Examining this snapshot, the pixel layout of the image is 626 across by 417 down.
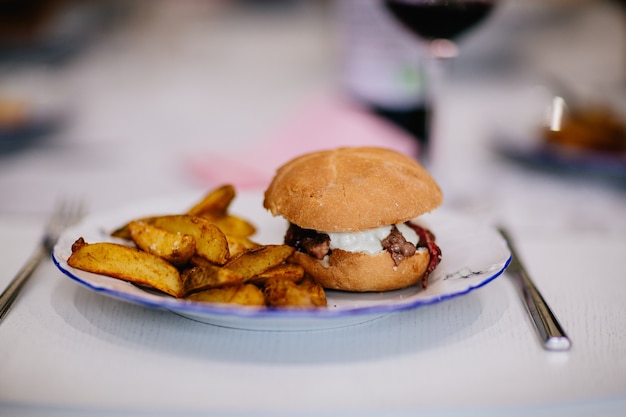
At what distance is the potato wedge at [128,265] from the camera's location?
107 cm

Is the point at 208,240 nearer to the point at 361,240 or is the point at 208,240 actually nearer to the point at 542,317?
the point at 361,240

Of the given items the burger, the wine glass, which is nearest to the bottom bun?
the burger

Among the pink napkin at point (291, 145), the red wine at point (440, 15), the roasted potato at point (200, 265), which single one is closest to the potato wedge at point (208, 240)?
the roasted potato at point (200, 265)

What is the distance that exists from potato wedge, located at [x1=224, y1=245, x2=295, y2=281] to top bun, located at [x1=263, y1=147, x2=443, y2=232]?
0.24 ft

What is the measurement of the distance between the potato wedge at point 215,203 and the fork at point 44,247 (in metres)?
0.25

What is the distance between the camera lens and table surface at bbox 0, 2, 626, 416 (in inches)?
35.5

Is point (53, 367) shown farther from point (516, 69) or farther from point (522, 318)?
point (516, 69)

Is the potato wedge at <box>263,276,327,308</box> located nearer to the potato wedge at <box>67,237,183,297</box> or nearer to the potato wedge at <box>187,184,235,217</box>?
the potato wedge at <box>67,237,183,297</box>

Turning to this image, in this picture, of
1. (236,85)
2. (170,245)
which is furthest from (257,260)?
(236,85)

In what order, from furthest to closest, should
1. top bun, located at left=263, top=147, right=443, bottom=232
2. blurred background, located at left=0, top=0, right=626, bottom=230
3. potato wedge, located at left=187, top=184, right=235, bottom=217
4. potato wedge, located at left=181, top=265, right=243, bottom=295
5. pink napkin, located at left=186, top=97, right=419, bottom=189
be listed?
1. blurred background, located at left=0, top=0, right=626, bottom=230
2. pink napkin, located at left=186, top=97, right=419, bottom=189
3. potato wedge, located at left=187, top=184, right=235, bottom=217
4. top bun, located at left=263, top=147, right=443, bottom=232
5. potato wedge, located at left=181, top=265, right=243, bottom=295

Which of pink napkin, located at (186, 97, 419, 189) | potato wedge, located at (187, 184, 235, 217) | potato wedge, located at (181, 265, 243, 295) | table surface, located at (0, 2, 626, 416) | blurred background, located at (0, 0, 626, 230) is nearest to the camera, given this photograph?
table surface, located at (0, 2, 626, 416)

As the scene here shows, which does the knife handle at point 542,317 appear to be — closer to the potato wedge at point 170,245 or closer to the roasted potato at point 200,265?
the roasted potato at point 200,265

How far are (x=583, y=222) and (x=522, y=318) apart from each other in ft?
2.60

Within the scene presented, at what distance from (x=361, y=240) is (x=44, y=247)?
632 millimetres
